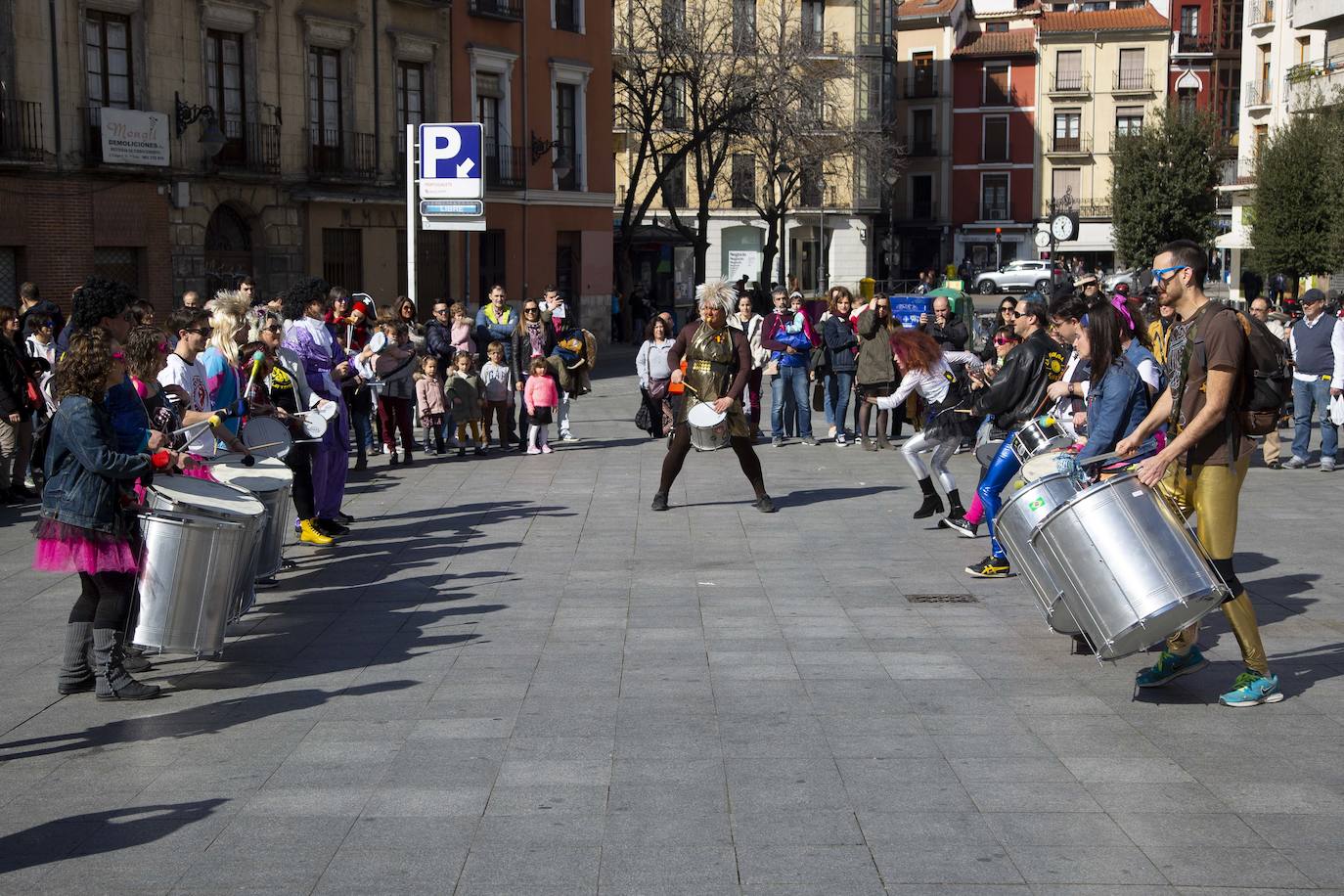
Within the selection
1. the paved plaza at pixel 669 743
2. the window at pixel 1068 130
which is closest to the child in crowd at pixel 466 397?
the paved plaza at pixel 669 743

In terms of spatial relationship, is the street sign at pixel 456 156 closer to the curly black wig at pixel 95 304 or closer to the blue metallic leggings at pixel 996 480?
the blue metallic leggings at pixel 996 480

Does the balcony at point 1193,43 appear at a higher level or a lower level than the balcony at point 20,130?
higher

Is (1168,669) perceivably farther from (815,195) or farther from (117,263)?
(815,195)

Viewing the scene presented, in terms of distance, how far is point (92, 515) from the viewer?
6898 millimetres

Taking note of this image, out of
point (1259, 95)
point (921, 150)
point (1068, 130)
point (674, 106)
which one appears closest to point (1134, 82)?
point (1068, 130)

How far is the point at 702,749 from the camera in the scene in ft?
20.1

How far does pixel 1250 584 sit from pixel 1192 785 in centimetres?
438

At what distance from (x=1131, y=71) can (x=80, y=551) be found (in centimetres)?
7748

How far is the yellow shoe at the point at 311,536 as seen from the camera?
11.4 meters

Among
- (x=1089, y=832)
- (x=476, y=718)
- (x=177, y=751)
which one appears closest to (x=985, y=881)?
(x=1089, y=832)

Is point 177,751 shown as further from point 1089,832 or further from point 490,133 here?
point 490,133

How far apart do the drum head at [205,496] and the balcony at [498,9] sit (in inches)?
1145

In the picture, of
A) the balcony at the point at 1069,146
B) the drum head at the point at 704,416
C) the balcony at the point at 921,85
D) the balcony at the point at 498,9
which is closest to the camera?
the drum head at the point at 704,416

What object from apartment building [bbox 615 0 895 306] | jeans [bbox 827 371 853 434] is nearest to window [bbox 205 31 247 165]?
jeans [bbox 827 371 853 434]
